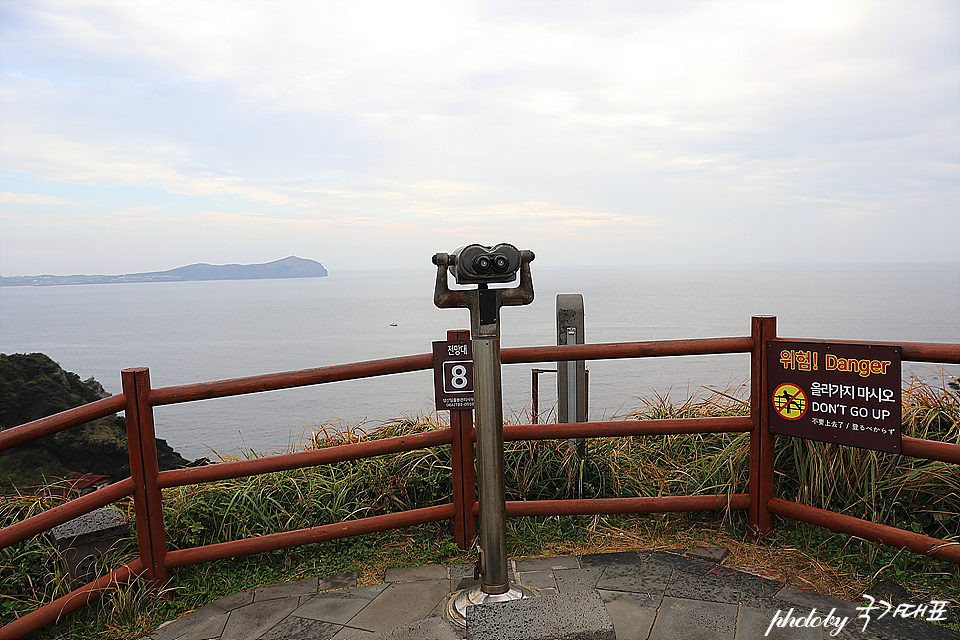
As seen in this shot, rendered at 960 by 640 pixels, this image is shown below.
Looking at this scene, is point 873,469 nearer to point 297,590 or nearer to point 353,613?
point 353,613

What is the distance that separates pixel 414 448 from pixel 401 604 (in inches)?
29.6

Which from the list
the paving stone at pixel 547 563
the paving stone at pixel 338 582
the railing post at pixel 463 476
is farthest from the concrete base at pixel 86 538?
the paving stone at pixel 547 563

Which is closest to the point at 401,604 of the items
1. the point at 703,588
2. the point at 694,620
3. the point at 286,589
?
the point at 286,589

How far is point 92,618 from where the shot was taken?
9.96ft

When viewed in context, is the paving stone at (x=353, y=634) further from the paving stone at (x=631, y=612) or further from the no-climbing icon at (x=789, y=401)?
the no-climbing icon at (x=789, y=401)

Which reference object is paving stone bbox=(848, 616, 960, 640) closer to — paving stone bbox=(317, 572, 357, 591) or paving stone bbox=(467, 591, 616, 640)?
paving stone bbox=(467, 591, 616, 640)

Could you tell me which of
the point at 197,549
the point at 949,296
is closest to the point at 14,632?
the point at 197,549

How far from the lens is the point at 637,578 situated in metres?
3.26

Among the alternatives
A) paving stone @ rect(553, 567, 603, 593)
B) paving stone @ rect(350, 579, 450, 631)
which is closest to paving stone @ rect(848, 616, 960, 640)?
paving stone @ rect(553, 567, 603, 593)

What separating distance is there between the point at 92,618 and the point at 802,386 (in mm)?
3552

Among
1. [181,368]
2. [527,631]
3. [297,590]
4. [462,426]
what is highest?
[462,426]

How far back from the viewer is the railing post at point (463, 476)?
354cm

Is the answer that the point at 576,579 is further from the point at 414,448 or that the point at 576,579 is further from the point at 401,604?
the point at 414,448

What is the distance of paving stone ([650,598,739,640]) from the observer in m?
2.74
